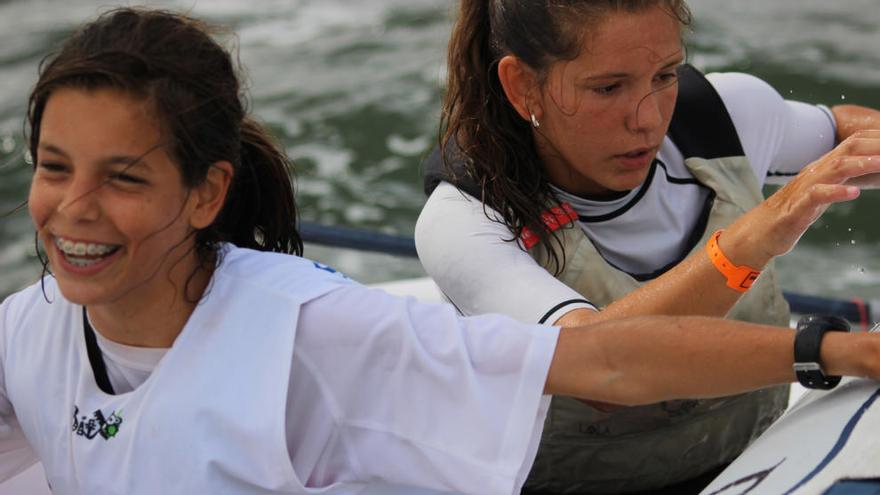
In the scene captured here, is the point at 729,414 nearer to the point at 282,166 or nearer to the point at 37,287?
the point at 282,166

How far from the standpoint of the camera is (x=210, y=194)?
1.37 m

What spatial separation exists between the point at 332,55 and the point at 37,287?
15.7 ft

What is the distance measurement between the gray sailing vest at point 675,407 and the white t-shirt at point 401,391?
1.29 ft

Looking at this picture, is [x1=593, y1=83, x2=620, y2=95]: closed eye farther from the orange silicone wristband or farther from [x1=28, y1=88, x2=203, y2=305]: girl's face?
[x1=28, y1=88, x2=203, y2=305]: girl's face

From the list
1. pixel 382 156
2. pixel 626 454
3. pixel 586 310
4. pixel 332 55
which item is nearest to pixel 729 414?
pixel 626 454

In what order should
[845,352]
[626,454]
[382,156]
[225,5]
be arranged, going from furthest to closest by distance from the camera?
[225,5] < [382,156] < [626,454] < [845,352]

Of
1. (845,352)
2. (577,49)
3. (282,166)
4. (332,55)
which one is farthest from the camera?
(332,55)

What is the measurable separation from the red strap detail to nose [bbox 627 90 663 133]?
0.46 feet

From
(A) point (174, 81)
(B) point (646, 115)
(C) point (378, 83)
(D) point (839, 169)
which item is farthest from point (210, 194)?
(C) point (378, 83)

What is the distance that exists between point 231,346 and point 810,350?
0.54 meters

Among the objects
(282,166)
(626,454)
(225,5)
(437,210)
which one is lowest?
(225,5)

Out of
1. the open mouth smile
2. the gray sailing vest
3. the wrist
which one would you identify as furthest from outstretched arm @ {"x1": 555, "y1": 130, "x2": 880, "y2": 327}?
the open mouth smile

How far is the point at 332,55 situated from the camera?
6176mm

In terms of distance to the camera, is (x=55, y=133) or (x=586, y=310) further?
(x=586, y=310)
